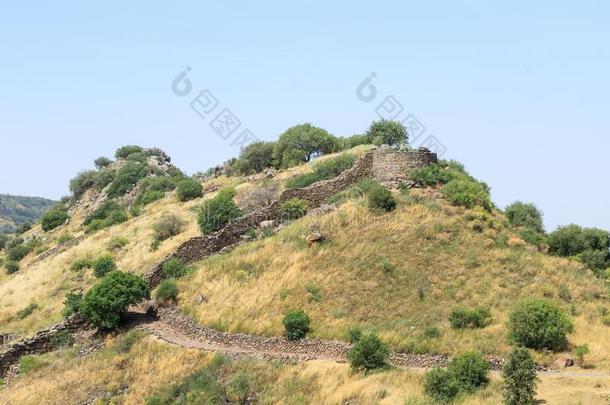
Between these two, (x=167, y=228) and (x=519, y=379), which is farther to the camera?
(x=167, y=228)

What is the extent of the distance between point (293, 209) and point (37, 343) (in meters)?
13.5

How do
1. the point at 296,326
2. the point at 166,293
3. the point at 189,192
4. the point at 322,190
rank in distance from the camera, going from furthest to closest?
the point at 189,192, the point at 322,190, the point at 166,293, the point at 296,326

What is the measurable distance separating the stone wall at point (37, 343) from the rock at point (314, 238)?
9.83 metres

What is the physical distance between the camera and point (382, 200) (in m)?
35.6

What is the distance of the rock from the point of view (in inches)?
1329

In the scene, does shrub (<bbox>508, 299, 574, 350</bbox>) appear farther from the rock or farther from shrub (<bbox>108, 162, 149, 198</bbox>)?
shrub (<bbox>108, 162, 149, 198</bbox>)

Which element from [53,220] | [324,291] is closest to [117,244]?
[324,291]

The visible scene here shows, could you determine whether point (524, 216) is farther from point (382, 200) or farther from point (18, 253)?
point (18, 253)

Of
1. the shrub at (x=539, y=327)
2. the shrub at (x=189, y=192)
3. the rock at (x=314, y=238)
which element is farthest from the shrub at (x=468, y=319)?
the shrub at (x=189, y=192)

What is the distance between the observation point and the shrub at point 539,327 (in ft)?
85.8

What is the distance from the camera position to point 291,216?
126 ft

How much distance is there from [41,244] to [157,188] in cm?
1009

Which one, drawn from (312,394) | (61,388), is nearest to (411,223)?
(312,394)

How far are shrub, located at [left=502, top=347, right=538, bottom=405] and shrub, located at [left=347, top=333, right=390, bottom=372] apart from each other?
14.9 ft
